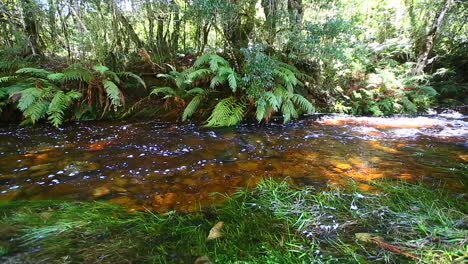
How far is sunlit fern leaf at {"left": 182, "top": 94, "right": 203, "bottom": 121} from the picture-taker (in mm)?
5277

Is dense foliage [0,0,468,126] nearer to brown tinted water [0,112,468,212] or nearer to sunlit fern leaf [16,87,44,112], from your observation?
sunlit fern leaf [16,87,44,112]

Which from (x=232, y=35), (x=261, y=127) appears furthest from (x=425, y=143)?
(x=232, y=35)

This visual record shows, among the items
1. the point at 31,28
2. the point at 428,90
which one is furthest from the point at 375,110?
the point at 31,28

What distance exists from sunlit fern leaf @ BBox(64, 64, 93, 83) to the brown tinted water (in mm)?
1000

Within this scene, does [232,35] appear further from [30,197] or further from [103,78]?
[30,197]

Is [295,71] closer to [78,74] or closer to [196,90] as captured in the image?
[196,90]

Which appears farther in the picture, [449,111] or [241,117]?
[449,111]

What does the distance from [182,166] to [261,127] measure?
2.34 meters

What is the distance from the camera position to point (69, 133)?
15.3 ft

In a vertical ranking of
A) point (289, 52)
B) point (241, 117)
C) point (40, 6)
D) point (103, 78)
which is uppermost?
point (40, 6)

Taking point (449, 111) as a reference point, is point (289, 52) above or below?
above

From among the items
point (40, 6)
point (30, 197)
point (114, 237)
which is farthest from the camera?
point (40, 6)

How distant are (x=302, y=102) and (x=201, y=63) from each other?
2.29m

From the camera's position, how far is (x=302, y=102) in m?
5.42
